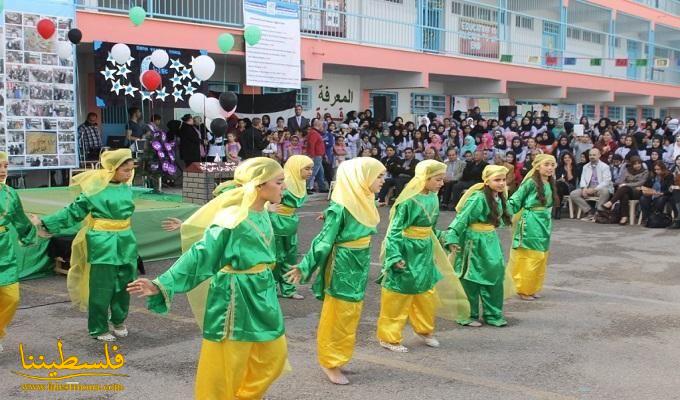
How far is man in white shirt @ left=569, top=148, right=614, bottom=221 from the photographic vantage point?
14.4 m

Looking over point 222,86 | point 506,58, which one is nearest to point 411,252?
point 222,86

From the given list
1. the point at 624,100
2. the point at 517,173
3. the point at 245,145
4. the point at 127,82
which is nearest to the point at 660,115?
the point at 624,100

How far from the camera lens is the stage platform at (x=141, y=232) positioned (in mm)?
8641

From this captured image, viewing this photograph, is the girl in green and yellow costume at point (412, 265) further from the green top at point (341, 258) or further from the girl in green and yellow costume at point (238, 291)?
the girl in green and yellow costume at point (238, 291)

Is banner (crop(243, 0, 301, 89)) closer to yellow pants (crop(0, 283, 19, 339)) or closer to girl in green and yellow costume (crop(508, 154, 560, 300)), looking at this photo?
girl in green and yellow costume (crop(508, 154, 560, 300))

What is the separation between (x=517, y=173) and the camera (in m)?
15.2

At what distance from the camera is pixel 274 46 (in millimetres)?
16250

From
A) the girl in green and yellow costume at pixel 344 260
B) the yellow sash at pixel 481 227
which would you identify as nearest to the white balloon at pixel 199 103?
the yellow sash at pixel 481 227

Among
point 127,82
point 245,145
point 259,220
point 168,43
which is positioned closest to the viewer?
point 259,220

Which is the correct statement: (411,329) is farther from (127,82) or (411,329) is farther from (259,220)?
(127,82)

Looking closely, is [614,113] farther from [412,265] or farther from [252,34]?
[412,265]

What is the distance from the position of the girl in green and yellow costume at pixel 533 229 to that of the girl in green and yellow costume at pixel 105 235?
393 centimetres

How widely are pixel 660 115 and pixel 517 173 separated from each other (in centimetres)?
2430

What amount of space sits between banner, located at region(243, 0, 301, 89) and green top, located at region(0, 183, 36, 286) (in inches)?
386
